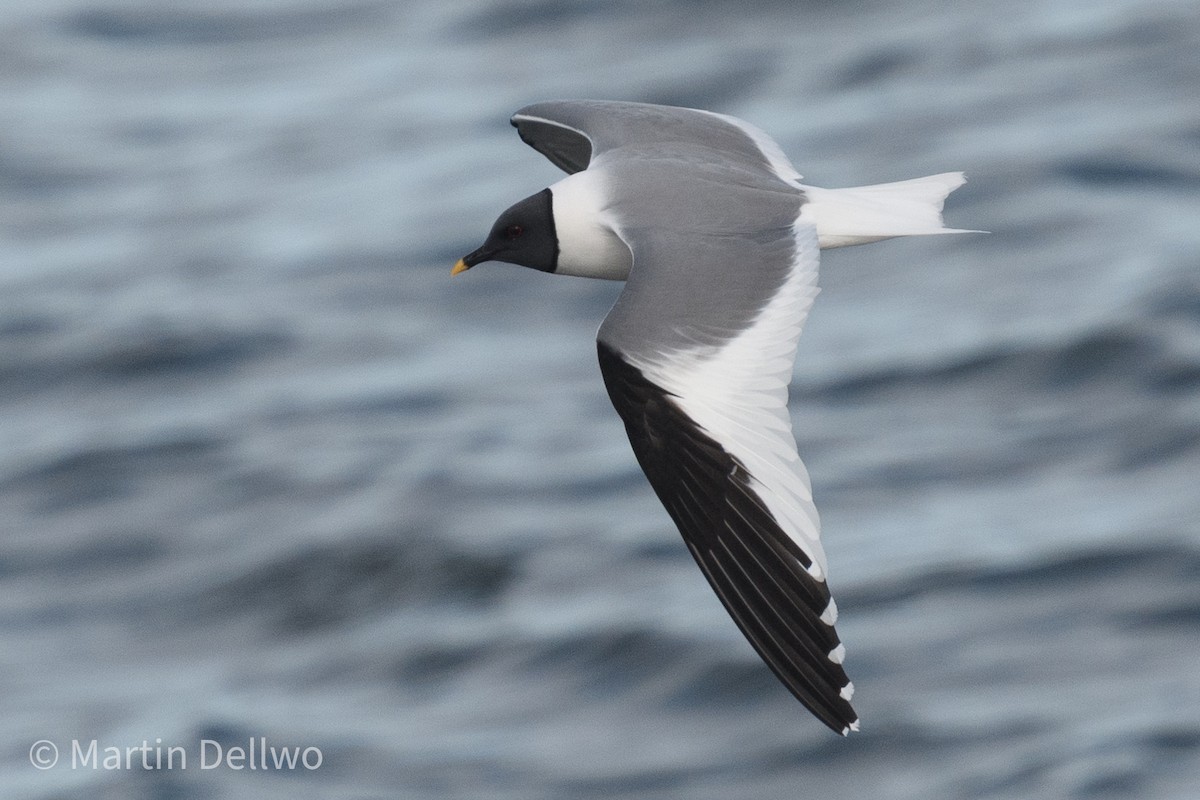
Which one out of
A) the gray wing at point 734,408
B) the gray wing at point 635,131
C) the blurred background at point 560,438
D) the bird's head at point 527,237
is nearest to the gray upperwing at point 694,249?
the gray wing at point 734,408

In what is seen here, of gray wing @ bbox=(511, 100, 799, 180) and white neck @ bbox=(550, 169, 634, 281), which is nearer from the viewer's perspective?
white neck @ bbox=(550, 169, 634, 281)

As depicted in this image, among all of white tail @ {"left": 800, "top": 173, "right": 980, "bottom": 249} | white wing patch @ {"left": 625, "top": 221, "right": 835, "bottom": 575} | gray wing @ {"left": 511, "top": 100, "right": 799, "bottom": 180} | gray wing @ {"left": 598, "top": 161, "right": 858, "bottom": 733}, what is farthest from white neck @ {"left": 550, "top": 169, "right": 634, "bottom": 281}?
white wing patch @ {"left": 625, "top": 221, "right": 835, "bottom": 575}

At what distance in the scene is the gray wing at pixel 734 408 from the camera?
17.8 ft

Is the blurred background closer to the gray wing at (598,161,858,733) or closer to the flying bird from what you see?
the flying bird

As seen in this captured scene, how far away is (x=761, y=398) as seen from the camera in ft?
18.7

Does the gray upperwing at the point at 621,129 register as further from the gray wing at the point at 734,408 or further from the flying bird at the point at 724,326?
the gray wing at the point at 734,408

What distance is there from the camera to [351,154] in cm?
2002

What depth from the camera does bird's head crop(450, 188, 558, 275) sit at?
6727 millimetres

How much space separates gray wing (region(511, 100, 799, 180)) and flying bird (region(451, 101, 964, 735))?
0.9 inches

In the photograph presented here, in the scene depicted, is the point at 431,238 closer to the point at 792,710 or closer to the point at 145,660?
the point at 145,660

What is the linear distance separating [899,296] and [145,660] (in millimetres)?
6045

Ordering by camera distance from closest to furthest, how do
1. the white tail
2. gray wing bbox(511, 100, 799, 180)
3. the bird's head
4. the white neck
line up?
the white tail < the white neck < the bird's head < gray wing bbox(511, 100, 799, 180)

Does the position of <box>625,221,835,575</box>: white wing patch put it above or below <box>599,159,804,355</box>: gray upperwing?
below

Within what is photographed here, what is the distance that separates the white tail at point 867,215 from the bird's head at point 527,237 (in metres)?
0.80
